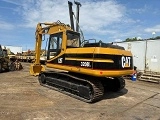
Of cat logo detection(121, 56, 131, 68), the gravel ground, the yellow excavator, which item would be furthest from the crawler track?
cat logo detection(121, 56, 131, 68)

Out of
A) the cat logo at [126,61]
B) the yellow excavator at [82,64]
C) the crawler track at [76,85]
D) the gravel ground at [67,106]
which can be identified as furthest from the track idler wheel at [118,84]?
the crawler track at [76,85]

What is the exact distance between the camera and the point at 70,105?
292 inches

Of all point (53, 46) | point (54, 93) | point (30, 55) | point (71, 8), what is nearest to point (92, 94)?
point (54, 93)

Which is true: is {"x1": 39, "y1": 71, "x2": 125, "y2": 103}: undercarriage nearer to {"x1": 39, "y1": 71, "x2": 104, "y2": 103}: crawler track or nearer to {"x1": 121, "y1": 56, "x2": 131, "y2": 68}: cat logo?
{"x1": 39, "y1": 71, "x2": 104, "y2": 103}: crawler track

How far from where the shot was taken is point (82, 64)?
8.20m

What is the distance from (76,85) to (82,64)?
0.92m

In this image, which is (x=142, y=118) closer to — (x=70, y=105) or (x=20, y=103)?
(x=70, y=105)

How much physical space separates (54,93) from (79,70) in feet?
5.42

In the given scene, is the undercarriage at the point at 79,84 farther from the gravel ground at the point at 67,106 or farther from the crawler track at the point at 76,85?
the gravel ground at the point at 67,106

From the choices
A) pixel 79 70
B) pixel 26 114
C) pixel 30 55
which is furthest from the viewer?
pixel 30 55

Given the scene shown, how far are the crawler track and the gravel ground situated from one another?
300 millimetres

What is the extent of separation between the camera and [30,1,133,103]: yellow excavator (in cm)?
775

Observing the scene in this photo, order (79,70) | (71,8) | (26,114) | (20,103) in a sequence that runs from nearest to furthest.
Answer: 1. (26,114)
2. (20,103)
3. (79,70)
4. (71,8)

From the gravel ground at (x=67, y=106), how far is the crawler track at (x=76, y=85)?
0.98 feet
